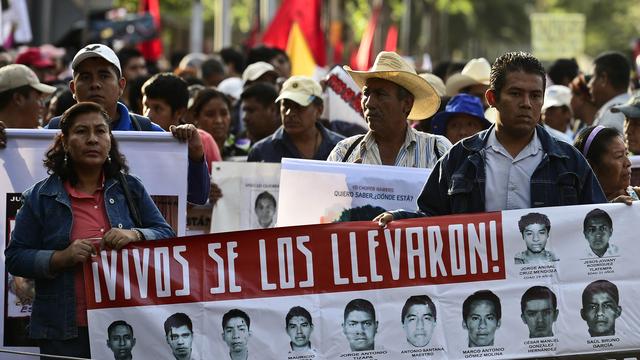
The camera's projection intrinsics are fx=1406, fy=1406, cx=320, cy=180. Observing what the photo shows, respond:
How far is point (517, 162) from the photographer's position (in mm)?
6527

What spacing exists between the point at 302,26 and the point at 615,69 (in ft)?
24.7

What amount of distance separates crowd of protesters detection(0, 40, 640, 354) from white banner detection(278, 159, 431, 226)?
218 millimetres

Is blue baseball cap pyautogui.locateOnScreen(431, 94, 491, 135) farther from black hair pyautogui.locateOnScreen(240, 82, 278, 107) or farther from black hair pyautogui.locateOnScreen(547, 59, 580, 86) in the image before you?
black hair pyautogui.locateOnScreen(547, 59, 580, 86)

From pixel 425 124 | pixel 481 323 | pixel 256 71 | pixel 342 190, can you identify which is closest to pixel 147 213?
pixel 342 190

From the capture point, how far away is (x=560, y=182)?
6.49 metres

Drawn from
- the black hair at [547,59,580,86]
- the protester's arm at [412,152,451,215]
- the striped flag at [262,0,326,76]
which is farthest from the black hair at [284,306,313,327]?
the striped flag at [262,0,326,76]

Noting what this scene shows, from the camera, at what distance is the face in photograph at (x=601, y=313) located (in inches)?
252

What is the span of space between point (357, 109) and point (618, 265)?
6.06 m

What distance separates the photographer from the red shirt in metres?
6.49

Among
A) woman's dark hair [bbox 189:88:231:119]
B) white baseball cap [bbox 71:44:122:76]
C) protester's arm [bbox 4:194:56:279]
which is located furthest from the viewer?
woman's dark hair [bbox 189:88:231:119]

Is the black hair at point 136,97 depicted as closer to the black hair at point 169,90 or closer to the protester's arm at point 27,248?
the black hair at point 169,90

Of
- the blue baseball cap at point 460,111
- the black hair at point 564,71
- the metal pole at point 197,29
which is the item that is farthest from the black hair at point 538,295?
the metal pole at point 197,29

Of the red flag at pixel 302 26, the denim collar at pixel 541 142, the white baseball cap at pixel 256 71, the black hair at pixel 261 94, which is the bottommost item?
the denim collar at pixel 541 142

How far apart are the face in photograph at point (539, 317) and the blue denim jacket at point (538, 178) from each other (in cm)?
46
